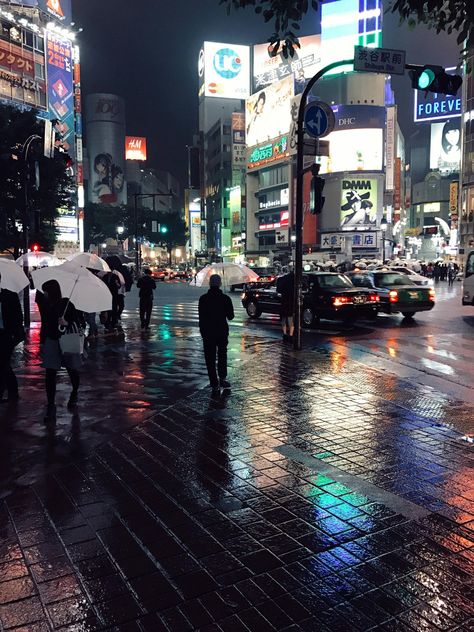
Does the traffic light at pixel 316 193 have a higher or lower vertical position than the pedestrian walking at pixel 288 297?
higher

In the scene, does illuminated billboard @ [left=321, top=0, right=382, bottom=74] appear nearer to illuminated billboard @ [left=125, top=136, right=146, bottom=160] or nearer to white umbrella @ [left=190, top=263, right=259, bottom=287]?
white umbrella @ [left=190, top=263, right=259, bottom=287]

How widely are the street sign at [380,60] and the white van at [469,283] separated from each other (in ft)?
38.7

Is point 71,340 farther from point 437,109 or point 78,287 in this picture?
point 437,109

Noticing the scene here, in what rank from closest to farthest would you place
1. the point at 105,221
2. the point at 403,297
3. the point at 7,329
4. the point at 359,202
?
the point at 7,329 → the point at 403,297 → the point at 359,202 → the point at 105,221

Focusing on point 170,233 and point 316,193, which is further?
point 170,233

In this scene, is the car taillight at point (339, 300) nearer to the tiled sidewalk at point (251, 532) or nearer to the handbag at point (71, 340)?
the tiled sidewalk at point (251, 532)

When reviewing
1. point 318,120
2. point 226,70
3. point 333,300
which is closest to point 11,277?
point 318,120

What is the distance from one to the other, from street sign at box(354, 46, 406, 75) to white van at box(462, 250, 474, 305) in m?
11.8

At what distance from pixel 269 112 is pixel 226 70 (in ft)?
153

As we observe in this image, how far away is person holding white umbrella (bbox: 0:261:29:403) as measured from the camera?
7.61m

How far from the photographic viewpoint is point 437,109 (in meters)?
112

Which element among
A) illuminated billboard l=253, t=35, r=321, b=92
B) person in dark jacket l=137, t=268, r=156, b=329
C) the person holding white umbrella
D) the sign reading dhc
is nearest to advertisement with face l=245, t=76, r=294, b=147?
illuminated billboard l=253, t=35, r=321, b=92

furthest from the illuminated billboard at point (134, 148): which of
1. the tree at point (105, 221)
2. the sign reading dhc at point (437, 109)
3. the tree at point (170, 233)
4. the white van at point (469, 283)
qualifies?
the white van at point (469, 283)

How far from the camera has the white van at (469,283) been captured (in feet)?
66.4
